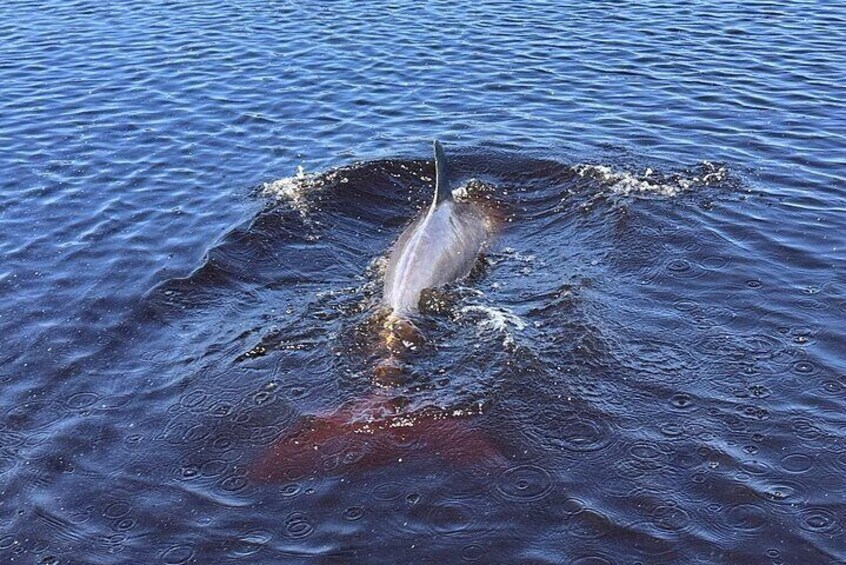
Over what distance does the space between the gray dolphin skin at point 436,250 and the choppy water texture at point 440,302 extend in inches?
16.5

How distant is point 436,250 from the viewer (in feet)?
44.9

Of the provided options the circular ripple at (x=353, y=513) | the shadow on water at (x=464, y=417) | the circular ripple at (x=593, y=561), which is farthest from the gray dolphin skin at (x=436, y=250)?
the circular ripple at (x=593, y=561)

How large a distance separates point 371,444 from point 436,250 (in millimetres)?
4200

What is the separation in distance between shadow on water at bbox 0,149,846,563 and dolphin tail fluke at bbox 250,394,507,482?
29 millimetres

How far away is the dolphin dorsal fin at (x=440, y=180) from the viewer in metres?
15.0

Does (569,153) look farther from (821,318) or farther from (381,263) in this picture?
(821,318)

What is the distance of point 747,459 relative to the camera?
9.88 meters

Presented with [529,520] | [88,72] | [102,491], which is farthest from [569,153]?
[88,72]

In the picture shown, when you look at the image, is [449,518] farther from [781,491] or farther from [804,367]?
[804,367]

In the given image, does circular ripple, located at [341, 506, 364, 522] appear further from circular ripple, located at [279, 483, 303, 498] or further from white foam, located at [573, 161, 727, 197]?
white foam, located at [573, 161, 727, 197]

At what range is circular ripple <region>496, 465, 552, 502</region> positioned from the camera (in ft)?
31.2

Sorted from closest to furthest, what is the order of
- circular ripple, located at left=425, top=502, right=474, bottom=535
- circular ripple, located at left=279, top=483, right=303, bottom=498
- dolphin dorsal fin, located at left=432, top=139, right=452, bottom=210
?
circular ripple, located at left=425, top=502, right=474, bottom=535
circular ripple, located at left=279, top=483, right=303, bottom=498
dolphin dorsal fin, located at left=432, top=139, right=452, bottom=210

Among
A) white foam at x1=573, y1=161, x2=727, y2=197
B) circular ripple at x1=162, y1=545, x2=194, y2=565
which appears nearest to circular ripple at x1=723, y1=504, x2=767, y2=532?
circular ripple at x1=162, y1=545, x2=194, y2=565

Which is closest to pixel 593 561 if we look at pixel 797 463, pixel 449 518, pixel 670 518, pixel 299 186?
pixel 670 518
